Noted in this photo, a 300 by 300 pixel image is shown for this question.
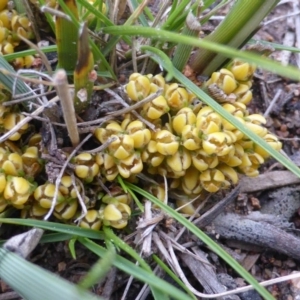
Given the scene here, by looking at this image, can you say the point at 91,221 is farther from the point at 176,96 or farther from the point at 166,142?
the point at 176,96

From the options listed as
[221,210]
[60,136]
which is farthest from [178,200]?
[60,136]

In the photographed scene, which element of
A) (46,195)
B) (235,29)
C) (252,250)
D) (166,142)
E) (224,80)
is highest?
(235,29)

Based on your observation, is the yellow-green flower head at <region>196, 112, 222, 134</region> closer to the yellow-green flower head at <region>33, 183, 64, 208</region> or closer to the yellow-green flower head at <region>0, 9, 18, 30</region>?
the yellow-green flower head at <region>33, 183, 64, 208</region>

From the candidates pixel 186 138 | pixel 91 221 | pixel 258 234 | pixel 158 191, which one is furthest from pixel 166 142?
pixel 258 234

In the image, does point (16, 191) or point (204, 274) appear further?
point (204, 274)

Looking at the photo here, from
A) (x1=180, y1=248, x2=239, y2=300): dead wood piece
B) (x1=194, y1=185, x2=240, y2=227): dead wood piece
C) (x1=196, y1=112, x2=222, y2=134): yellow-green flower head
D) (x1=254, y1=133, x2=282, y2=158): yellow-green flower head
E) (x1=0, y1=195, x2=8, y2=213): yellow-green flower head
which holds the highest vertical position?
(x1=196, y1=112, x2=222, y2=134): yellow-green flower head

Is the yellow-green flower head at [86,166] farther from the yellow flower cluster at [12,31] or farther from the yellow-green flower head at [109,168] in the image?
the yellow flower cluster at [12,31]

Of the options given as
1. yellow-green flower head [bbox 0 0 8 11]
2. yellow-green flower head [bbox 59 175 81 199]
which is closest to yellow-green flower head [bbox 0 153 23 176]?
yellow-green flower head [bbox 59 175 81 199]
